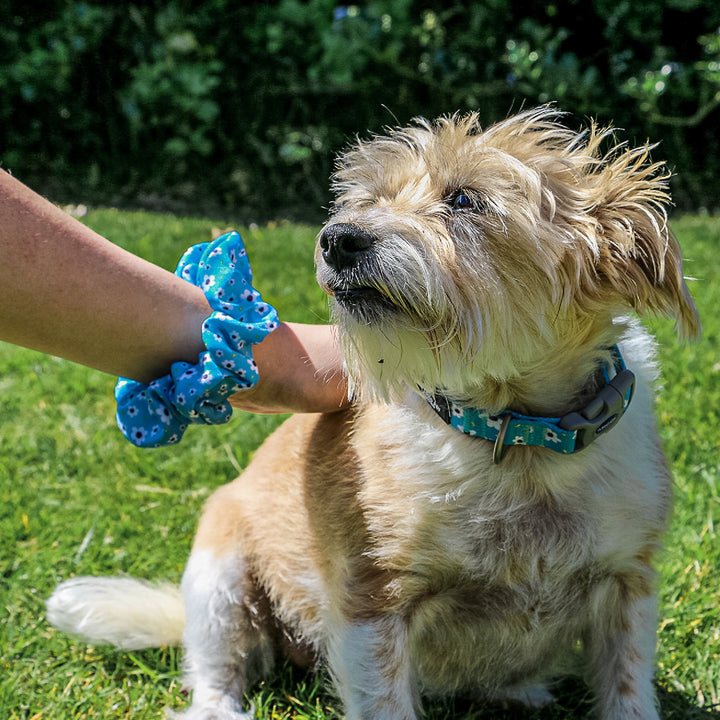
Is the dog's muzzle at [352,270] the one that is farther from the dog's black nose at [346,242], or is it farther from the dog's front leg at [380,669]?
the dog's front leg at [380,669]

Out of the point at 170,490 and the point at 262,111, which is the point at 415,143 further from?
the point at 262,111

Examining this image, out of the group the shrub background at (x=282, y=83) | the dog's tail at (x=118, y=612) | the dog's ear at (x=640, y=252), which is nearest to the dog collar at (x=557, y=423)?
the dog's ear at (x=640, y=252)

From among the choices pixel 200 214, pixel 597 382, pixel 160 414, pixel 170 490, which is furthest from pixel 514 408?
pixel 200 214

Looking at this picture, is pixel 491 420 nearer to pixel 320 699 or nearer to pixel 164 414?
pixel 164 414

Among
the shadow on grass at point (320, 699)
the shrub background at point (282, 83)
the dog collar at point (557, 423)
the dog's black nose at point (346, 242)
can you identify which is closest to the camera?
the dog's black nose at point (346, 242)

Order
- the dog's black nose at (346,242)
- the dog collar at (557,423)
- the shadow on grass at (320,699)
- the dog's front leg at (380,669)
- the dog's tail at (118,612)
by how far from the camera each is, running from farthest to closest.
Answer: the dog's tail at (118,612) → the shadow on grass at (320,699) → the dog's front leg at (380,669) → the dog collar at (557,423) → the dog's black nose at (346,242)

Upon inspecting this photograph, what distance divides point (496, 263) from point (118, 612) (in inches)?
59.0

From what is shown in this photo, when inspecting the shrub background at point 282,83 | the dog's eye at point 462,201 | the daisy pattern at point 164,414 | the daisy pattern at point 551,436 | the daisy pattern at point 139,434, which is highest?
the dog's eye at point 462,201

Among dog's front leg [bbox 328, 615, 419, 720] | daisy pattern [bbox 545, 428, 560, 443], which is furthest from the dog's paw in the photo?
daisy pattern [bbox 545, 428, 560, 443]

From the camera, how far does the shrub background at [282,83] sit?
8.01 metres

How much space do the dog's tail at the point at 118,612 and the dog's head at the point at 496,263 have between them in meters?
1.13

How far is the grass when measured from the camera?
2.31 meters

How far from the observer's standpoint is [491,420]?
1905 mm

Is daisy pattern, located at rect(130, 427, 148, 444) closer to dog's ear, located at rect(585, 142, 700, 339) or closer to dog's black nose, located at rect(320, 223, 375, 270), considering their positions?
dog's black nose, located at rect(320, 223, 375, 270)
